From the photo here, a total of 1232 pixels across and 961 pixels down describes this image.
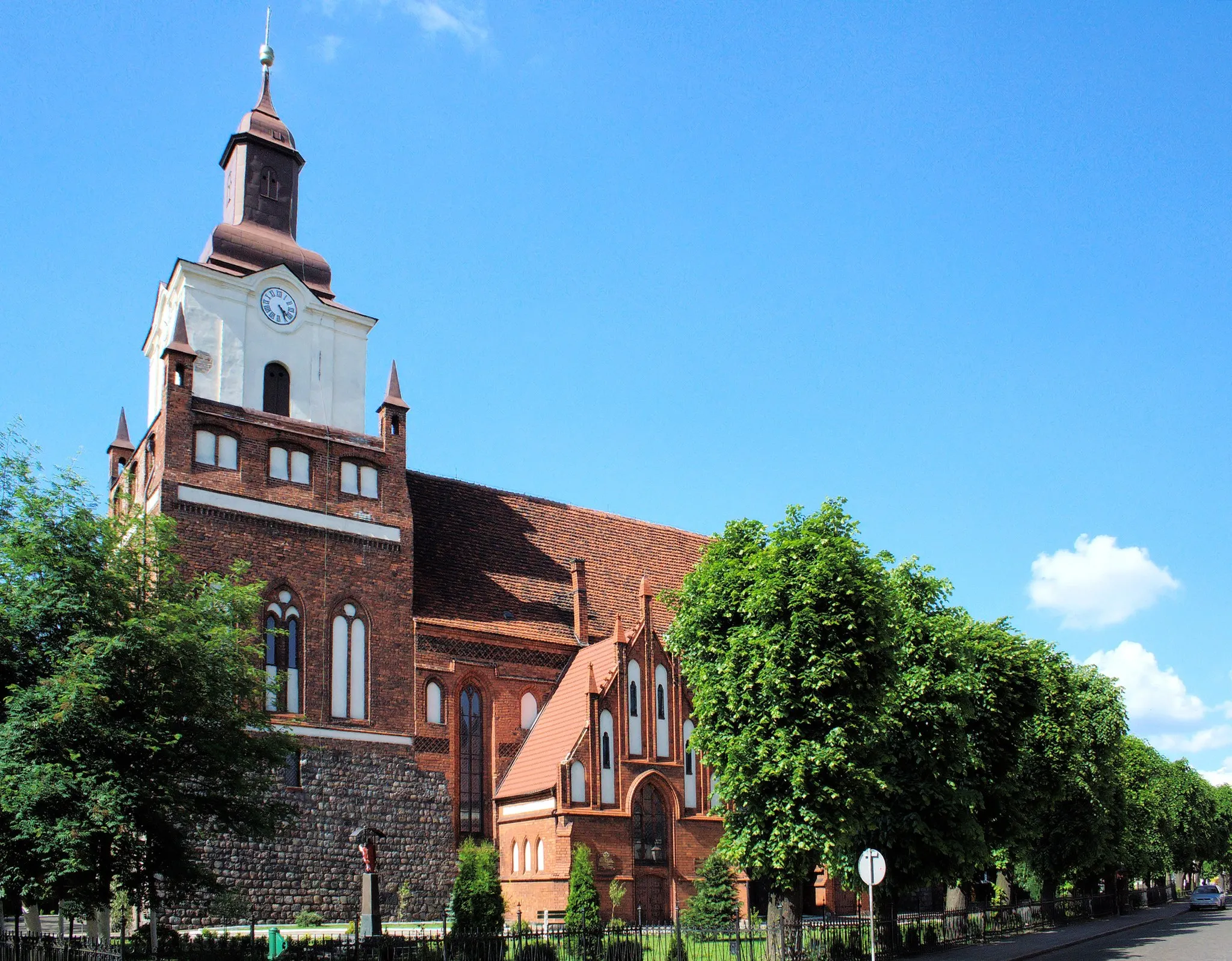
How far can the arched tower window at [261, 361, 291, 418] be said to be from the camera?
35500 millimetres

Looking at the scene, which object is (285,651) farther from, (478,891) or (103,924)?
(478,891)

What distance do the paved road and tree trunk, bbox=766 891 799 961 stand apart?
796 cm

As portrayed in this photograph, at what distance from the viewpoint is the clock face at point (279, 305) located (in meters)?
35.8

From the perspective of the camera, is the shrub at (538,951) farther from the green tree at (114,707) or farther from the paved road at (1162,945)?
the paved road at (1162,945)

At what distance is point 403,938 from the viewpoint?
75.2 ft

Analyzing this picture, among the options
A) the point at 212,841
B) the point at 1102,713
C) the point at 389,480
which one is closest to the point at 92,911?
the point at 212,841

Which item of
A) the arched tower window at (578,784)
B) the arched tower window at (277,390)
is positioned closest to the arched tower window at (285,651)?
the arched tower window at (277,390)

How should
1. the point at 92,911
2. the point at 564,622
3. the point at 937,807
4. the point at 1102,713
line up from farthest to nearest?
the point at 1102,713, the point at 564,622, the point at 937,807, the point at 92,911

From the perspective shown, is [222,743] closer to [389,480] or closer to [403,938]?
[403,938]

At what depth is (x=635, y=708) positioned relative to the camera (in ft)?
118

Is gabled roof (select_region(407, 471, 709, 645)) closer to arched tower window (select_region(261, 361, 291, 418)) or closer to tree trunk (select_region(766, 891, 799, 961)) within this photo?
arched tower window (select_region(261, 361, 291, 418))

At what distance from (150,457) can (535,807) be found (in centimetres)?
1500

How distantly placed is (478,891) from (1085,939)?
18739 mm

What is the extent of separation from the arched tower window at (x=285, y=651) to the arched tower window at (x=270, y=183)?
1321 centimetres
